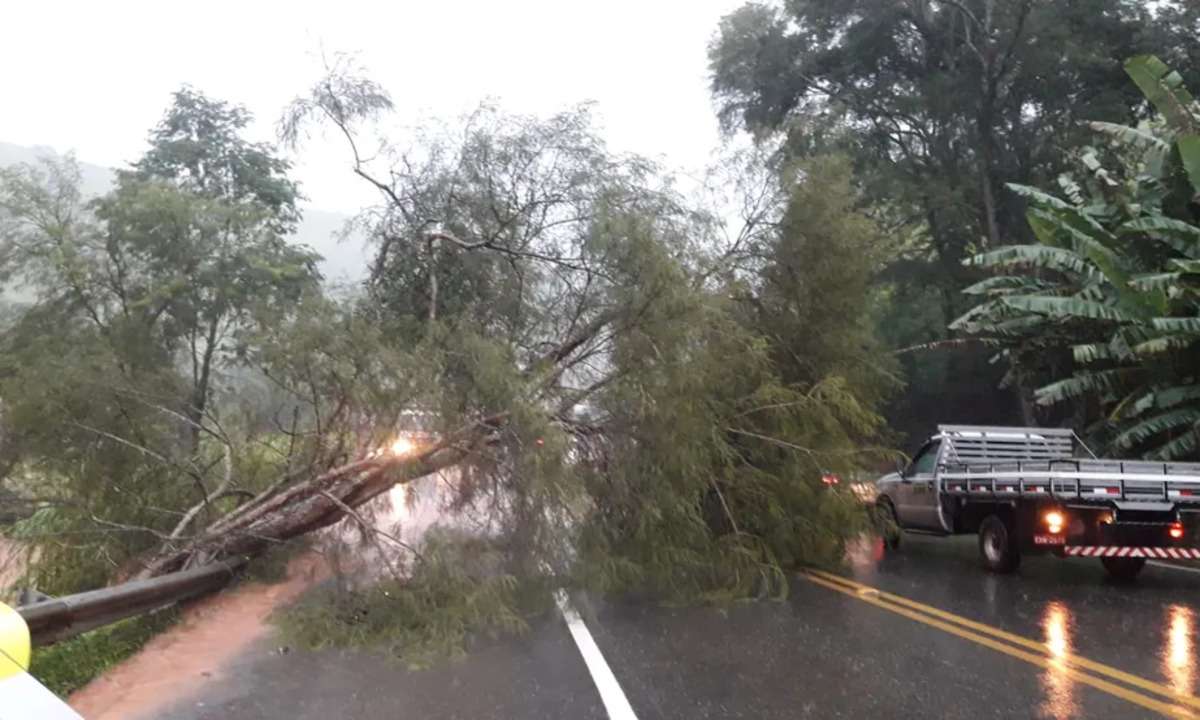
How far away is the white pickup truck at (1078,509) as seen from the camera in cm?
1088

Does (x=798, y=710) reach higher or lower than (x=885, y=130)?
lower

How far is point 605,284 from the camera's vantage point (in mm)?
10602

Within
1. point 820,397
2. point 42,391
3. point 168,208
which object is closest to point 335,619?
point 42,391

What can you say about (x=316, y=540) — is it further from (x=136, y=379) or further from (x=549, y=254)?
(x=549, y=254)

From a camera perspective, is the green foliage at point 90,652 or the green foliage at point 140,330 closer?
the green foliage at point 90,652

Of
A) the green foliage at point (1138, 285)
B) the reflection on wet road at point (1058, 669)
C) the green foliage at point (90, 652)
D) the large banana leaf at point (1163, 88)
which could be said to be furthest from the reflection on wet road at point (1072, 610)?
A: the large banana leaf at point (1163, 88)

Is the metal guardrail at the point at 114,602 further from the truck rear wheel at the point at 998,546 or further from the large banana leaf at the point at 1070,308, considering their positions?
the large banana leaf at the point at 1070,308

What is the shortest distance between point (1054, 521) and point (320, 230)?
11.5 metres

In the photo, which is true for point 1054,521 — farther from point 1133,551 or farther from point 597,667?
point 597,667

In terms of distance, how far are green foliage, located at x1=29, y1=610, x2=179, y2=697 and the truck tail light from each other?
8811 mm

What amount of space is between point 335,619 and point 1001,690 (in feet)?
16.8

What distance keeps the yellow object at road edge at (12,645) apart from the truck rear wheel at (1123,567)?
11738 millimetres

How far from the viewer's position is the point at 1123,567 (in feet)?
38.7

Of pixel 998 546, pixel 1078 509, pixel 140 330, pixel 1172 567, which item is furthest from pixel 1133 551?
pixel 140 330
